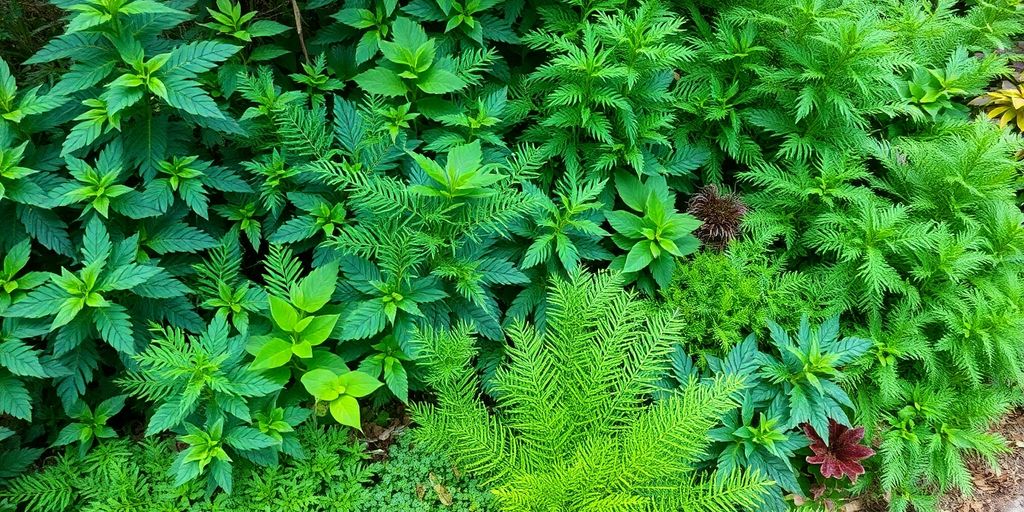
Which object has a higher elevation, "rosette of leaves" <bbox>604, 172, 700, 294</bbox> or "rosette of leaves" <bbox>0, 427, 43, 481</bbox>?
"rosette of leaves" <bbox>604, 172, 700, 294</bbox>

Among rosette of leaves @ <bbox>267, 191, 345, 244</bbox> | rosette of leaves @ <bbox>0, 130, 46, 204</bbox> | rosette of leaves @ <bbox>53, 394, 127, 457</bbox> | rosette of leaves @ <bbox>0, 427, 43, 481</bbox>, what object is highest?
rosette of leaves @ <bbox>0, 130, 46, 204</bbox>

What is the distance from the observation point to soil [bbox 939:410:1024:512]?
9.14 feet

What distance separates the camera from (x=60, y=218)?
2.40m

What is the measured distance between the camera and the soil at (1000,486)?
2.79 metres

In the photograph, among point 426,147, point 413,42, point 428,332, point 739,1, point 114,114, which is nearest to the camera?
point 114,114

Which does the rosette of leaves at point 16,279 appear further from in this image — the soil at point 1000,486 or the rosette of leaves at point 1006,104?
the rosette of leaves at point 1006,104

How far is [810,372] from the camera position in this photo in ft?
8.07

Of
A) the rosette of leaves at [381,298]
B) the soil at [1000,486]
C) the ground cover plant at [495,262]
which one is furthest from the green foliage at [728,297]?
the soil at [1000,486]

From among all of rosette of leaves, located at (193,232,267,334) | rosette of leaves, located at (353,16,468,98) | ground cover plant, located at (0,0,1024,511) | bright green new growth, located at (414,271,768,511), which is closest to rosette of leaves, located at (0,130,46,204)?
ground cover plant, located at (0,0,1024,511)

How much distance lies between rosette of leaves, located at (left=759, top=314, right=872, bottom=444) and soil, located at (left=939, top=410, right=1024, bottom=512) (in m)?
0.83

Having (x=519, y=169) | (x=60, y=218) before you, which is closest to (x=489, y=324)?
(x=519, y=169)

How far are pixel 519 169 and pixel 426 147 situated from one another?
0.44 metres

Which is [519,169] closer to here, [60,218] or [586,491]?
[586,491]

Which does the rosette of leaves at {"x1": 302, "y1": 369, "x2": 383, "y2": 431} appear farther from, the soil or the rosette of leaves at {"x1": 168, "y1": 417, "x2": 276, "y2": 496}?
the soil
